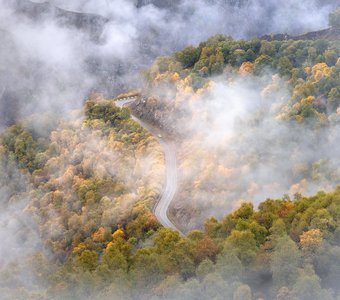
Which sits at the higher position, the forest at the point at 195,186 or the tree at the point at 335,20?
the tree at the point at 335,20

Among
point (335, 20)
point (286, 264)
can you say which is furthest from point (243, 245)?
point (335, 20)

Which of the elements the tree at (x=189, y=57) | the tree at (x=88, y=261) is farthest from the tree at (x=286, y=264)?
the tree at (x=189, y=57)

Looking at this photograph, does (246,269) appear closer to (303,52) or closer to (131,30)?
(303,52)

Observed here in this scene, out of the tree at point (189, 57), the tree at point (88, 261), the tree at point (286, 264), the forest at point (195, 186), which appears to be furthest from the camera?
the tree at point (189, 57)

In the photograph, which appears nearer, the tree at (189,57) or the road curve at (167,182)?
the road curve at (167,182)

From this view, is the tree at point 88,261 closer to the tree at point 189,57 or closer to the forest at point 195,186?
the forest at point 195,186

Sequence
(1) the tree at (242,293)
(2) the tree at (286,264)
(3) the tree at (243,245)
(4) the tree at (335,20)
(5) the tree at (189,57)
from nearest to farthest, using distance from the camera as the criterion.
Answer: (1) the tree at (242,293), (2) the tree at (286,264), (3) the tree at (243,245), (4) the tree at (335,20), (5) the tree at (189,57)

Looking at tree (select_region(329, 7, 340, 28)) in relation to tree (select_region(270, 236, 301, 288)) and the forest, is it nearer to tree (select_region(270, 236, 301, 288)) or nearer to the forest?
the forest

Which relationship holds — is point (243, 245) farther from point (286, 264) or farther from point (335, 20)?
point (335, 20)
